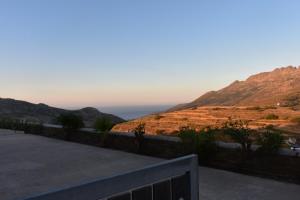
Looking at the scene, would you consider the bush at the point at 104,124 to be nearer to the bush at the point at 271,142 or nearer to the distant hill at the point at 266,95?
the bush at the point at 271,142

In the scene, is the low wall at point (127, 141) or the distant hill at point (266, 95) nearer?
the low wall at point (127, 141)

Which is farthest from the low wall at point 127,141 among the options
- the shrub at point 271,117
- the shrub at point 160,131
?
the shrub at point 271,117

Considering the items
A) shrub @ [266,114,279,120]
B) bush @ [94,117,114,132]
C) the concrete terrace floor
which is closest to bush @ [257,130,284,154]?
the concrete terrace floor

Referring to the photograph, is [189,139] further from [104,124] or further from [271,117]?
[271,117]

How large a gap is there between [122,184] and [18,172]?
7.40 m

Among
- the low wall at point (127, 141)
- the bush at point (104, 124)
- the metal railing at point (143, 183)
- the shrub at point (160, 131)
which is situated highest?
the bush at point (104, 124)

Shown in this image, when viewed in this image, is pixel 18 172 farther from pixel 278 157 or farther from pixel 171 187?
pixel 171 187

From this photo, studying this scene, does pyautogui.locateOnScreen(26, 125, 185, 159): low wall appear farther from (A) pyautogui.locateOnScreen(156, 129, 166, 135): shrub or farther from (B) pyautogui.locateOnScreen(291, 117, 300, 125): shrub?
(B) pyautogui.locateOnScreen(291, 117, 300, 125): shrub

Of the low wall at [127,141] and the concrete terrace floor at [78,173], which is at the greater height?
the low wall at [127,141]

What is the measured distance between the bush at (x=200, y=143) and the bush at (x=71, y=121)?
597 centimetres

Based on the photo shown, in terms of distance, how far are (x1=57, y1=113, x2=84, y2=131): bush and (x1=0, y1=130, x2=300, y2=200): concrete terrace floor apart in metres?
0.78

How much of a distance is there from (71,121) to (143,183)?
12.2 m

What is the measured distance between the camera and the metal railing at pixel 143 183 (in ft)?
8.14

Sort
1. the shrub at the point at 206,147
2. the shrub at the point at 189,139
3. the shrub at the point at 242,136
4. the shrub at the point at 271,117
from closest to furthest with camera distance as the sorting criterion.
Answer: the shrub at the point at 242,136 < the shrub at the point at 206,147 < the shrub at the point at 189,139 < the shrub at the point at 271,117
